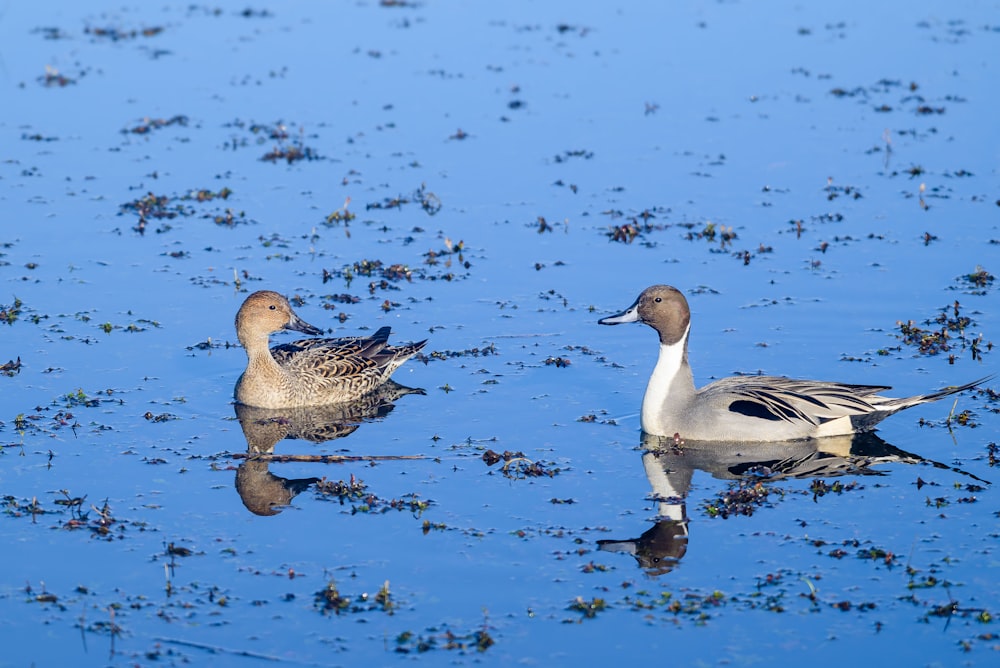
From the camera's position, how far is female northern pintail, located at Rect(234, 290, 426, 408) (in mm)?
11438

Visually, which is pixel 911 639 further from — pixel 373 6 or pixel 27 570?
pixel 373 6

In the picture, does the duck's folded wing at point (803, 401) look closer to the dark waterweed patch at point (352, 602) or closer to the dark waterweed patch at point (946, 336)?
the dark waterweed patch at point (946, 336)

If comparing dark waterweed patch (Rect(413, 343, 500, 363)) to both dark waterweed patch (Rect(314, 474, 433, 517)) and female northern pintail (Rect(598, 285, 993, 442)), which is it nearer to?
female northern pintail (Rect(598, 285, 993, 442))

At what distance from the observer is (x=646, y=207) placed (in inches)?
629

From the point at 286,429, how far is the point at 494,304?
9.68 feet

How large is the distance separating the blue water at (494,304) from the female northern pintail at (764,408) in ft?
1.17

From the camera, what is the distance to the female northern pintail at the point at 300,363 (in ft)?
37.5

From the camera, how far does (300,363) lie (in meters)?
11.9

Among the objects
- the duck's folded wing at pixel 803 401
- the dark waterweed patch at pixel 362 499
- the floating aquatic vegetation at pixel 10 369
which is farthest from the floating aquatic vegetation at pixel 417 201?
the dark waterweed patch at pixel 362 499

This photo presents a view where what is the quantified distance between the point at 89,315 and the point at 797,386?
6.37 m

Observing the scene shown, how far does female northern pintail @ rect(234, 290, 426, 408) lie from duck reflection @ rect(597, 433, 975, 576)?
8.27ft

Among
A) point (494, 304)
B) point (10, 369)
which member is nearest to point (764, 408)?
point (494, 304)

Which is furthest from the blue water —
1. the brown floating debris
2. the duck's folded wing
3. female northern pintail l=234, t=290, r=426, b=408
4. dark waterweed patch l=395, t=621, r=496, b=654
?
the duck's folded wing

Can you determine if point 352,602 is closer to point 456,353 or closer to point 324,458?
point 324,458
